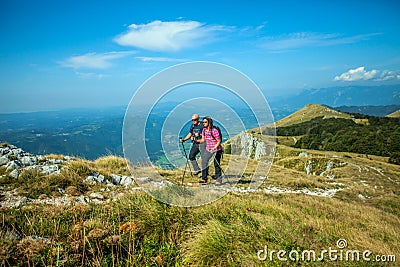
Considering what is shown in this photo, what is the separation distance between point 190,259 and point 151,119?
162 inches

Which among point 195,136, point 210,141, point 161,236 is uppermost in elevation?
point 195,136

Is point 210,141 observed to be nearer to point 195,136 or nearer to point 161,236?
point 195,136

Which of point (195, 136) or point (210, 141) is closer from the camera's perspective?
point (210, 141)

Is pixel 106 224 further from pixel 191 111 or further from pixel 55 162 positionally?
pixel 55 162

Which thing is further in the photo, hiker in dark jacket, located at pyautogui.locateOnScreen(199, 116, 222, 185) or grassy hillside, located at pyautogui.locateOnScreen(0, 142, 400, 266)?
hiker in dark jacket, located at pyautogui.locateOnScreen(199, 116, 222, 185)

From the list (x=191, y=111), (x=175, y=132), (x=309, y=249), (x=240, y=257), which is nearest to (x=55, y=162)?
(x=175, y=132)
